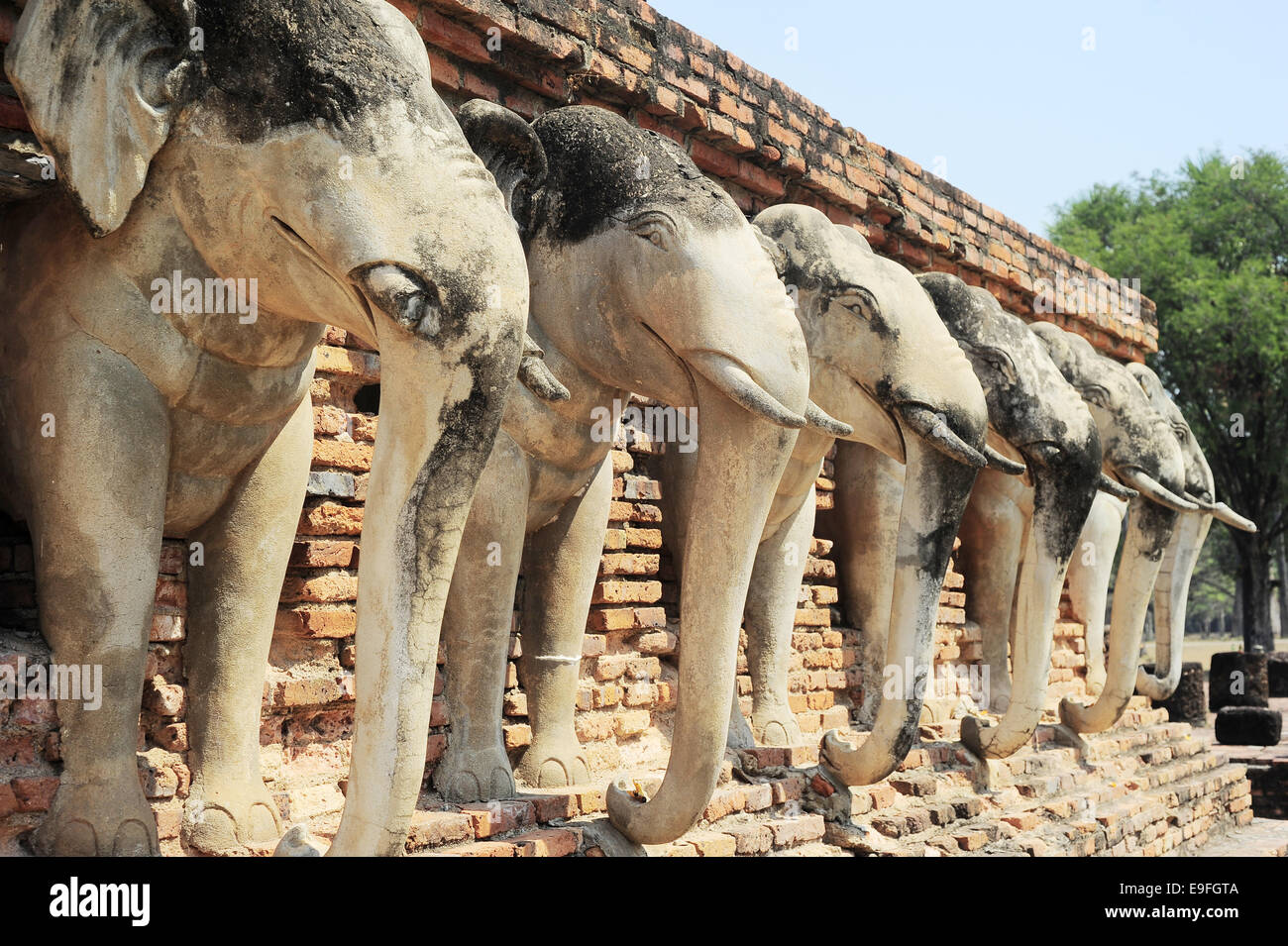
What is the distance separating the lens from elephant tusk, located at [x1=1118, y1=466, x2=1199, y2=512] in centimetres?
775

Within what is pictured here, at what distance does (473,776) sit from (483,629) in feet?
1.38

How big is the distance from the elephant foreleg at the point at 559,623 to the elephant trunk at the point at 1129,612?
4302mm

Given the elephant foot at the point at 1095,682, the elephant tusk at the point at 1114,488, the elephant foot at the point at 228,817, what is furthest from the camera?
the elephant foot at the point at 1095,682

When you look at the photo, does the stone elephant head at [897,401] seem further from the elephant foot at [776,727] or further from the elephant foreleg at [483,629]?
the elephant foreleg at [483,629]

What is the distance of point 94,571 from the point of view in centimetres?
318

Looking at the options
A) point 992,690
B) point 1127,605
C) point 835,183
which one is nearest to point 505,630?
point 835,183

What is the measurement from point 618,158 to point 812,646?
312 centimetres

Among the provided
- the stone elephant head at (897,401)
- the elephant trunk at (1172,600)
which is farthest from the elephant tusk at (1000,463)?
the elephant trunk at (1172,600)

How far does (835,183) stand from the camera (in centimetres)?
710

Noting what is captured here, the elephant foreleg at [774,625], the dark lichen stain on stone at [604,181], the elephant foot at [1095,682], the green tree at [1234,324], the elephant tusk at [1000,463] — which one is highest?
the green tree at [1234,324]

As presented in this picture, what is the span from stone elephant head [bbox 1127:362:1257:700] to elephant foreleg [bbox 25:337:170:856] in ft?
23.1

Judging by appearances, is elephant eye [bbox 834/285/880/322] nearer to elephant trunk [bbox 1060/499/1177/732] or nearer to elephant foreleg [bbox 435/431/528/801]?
elephant foreleg [bbox 435/431/528/801]

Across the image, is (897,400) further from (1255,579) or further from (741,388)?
(1255,579)

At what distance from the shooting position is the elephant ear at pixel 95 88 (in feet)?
9.91
